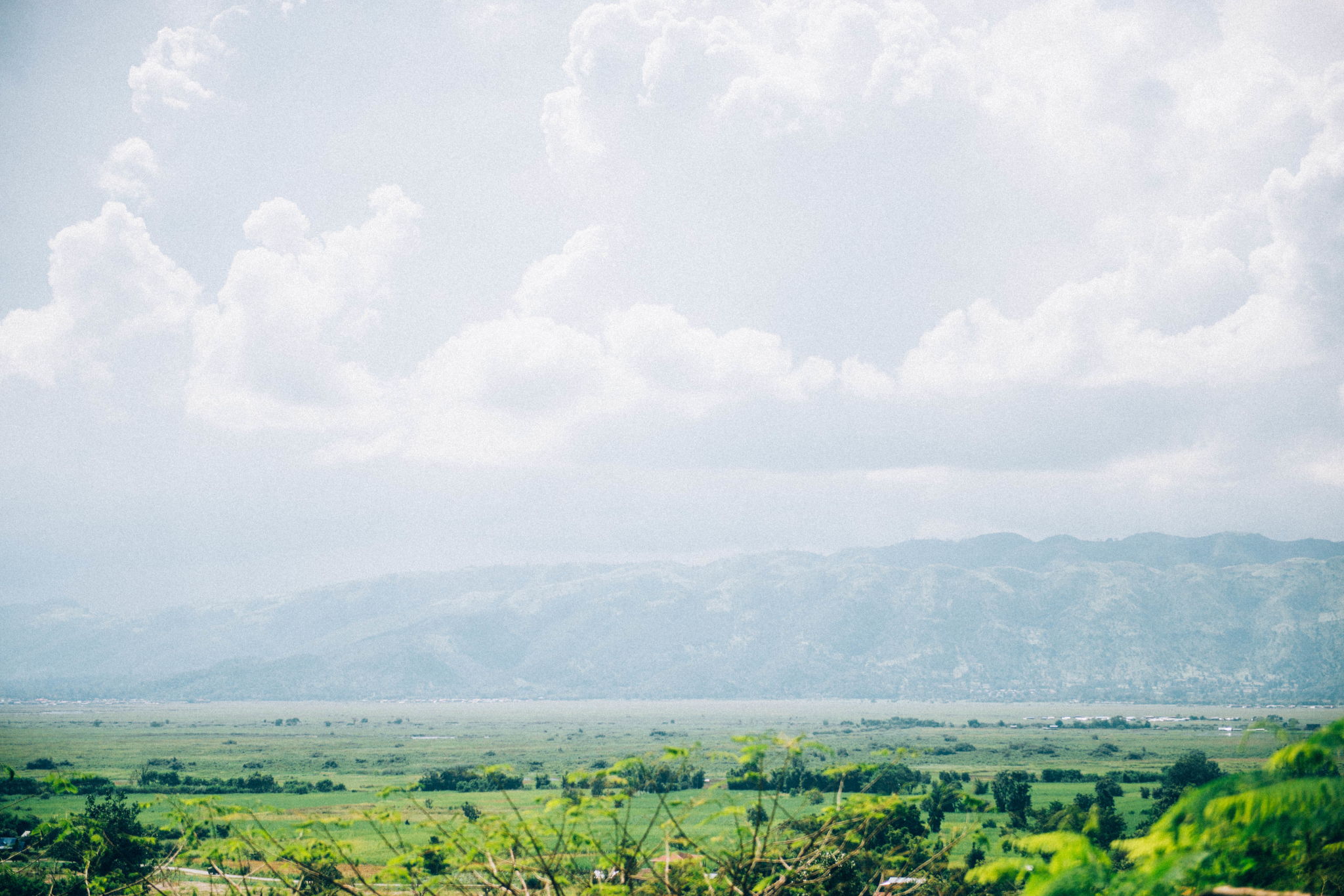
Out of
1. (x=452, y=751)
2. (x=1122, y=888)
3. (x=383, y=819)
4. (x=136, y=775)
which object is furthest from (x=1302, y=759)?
(x=452, y=751)

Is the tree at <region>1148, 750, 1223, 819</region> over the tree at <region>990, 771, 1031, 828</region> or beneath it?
beneath

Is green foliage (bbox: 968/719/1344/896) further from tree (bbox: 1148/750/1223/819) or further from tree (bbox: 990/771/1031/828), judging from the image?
tree (bbox: 1148/750/1223/819)

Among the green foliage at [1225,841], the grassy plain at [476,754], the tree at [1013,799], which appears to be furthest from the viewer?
the grassy plain at [476,754]

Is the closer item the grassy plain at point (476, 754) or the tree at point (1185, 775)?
the tree at point (1185, 775)

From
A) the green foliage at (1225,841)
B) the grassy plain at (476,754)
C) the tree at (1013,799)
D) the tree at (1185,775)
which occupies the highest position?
the green foliage at (1225,841)

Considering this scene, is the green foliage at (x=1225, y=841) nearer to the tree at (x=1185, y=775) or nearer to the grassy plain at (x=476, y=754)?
the grassy plain at (x=476, y=754)

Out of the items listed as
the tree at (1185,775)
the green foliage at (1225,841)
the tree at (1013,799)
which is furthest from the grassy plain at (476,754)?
the green foliage at (1225,841)

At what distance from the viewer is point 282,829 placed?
1098 cm

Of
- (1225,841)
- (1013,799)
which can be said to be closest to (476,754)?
(1013,799)

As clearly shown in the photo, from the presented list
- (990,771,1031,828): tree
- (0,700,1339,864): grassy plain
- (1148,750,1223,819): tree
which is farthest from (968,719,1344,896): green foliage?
(1148,750,1223,819): tree

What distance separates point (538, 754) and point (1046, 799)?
306ft

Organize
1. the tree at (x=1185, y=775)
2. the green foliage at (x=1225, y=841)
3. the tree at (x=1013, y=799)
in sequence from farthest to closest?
the tree at (x=1185, y=775)
the tree at (x=1013, y=799)
the green foliage at (x=1225, y=841)

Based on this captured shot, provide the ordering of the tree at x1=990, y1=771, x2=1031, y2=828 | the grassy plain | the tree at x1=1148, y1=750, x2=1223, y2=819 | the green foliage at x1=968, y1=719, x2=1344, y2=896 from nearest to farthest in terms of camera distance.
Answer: the green foliage at x1=968, y1=719, x2=1344, y2=896
the tree at x1=990, y1=771, x2=1031, y2=828
the tree at x1=1148, y1=750, x2=1223, y2=819
the grassy plain

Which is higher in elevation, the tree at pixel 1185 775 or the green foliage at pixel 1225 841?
the green foliage at pixel 1225 841
